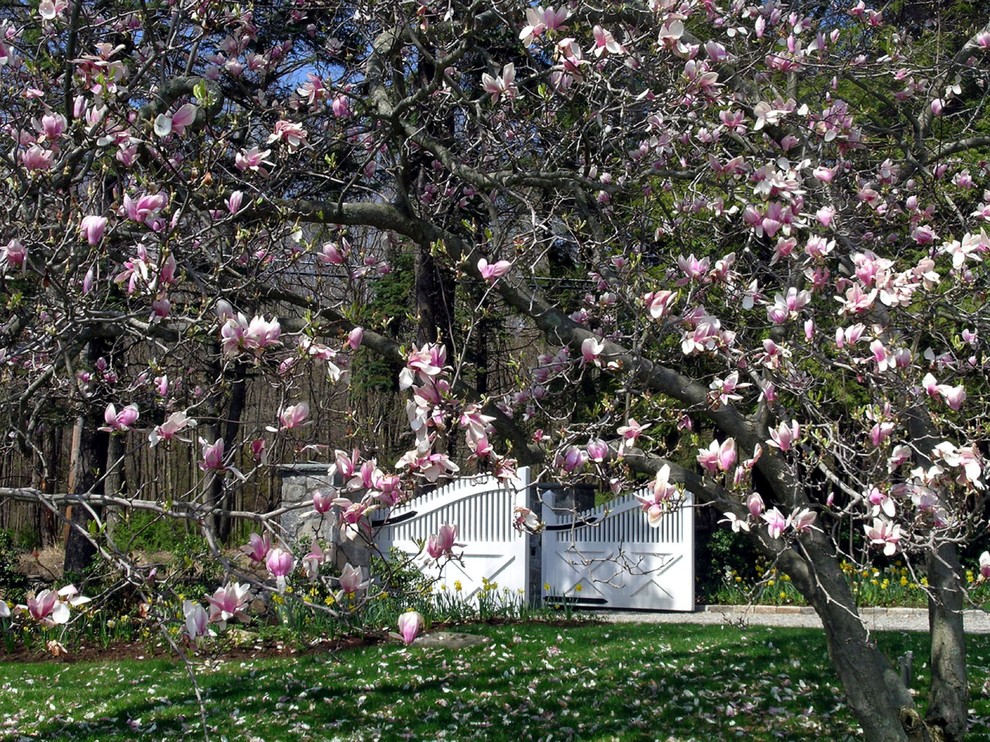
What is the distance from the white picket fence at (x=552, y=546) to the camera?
10.1 metres

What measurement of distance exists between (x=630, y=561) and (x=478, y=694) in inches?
206

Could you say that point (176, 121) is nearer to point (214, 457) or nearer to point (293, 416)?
point (293, 416)

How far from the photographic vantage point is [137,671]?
6754mm

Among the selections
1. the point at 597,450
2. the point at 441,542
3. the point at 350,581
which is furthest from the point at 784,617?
the point at 350,581

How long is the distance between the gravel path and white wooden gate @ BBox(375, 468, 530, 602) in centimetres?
108

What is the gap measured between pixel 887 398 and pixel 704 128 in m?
1.42

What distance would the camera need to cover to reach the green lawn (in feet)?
17.0

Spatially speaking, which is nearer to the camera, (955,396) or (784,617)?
(955,396)

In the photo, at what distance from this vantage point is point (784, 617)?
1045cm

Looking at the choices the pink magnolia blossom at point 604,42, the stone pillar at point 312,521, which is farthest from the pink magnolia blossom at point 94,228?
the stone pillar at point 312,521

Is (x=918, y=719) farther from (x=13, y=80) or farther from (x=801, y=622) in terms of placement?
(x=801, y=622)

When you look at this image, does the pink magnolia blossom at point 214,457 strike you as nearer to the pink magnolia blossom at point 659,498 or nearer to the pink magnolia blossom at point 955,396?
the pink magnolia blossom at point 659,498

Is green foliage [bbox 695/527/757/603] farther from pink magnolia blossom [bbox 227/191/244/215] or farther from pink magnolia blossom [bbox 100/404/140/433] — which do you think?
pink magnolia blossom [bbox 100/404/140/433]

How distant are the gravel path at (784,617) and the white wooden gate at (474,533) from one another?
1075mm
